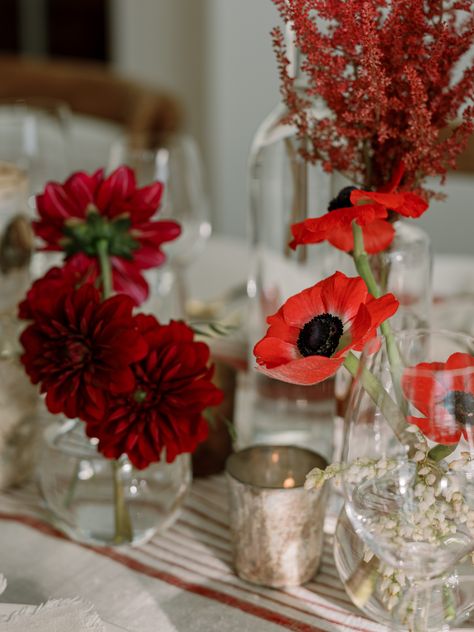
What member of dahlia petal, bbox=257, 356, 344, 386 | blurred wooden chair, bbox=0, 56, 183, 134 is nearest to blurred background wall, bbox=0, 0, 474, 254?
blurred wooden chair, bbox=0, 56, 183, 134

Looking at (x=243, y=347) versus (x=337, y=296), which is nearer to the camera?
(x=337, y=296)

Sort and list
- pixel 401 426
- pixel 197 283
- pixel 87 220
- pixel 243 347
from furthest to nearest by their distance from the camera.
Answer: pixel 197 283
pixel 243 347
pixel 87 220
pixel 401 426

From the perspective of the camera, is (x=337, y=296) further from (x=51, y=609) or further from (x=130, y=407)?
(x=51, y=609)

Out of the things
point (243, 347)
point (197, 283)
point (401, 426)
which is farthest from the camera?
point (197, 283)

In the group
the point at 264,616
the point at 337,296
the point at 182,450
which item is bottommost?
the point at 264,616

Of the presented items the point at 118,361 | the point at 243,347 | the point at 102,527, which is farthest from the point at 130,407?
the point at 243,347

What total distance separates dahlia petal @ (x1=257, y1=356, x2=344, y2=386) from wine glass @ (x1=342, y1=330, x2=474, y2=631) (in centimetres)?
4

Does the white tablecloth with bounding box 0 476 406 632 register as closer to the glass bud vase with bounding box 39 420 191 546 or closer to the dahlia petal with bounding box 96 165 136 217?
the glass bud vase with bounding box 39 420 191 546

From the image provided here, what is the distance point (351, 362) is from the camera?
0.55 metres

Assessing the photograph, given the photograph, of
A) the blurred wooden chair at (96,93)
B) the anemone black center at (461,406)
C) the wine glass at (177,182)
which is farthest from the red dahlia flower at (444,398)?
the blurred wooden chair at (96,93)

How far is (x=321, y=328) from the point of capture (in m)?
0.53

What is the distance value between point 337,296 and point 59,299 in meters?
0.19

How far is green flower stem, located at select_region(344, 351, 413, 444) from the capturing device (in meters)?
0.52

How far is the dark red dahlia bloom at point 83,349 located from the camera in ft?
1.88
